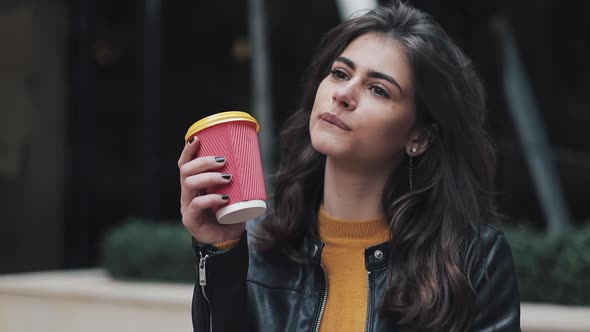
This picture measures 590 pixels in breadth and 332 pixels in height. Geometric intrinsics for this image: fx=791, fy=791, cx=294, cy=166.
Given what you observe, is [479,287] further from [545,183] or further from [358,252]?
[545,183]

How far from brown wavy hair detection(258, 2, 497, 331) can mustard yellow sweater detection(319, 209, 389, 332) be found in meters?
0.06

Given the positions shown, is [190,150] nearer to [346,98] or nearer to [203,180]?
[203,180]

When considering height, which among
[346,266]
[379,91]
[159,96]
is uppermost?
[159,96]

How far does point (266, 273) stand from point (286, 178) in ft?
1.18

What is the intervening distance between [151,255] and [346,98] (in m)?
4.59

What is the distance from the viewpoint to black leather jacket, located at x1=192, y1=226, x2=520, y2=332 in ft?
7.22

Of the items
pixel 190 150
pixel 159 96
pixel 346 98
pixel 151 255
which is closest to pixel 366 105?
pixel 346 98

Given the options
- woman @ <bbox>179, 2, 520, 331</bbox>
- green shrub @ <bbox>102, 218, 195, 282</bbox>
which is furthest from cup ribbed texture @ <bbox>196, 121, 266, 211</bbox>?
green shrub @ <bbox>102, 218, 195, 282</bbox>

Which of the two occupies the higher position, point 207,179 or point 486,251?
point 207,179

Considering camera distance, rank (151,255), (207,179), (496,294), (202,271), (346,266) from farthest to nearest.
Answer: (151,255), (346,266), (496,294), (202,271), (207,179)

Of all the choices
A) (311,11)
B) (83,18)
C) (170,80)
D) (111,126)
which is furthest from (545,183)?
(83,18)

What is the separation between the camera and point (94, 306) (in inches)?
222

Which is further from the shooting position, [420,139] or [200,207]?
[420,139]

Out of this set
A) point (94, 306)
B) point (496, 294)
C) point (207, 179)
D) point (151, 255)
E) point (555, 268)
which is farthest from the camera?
point (151, 255)
